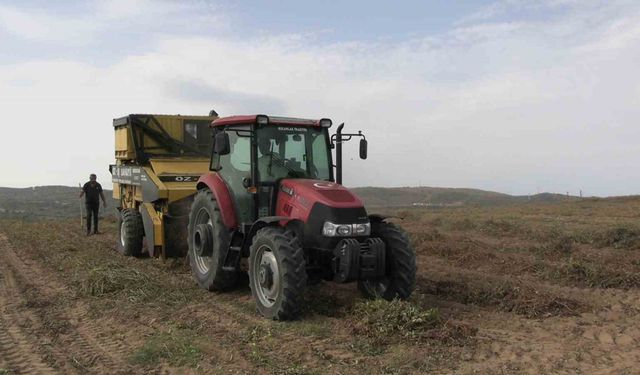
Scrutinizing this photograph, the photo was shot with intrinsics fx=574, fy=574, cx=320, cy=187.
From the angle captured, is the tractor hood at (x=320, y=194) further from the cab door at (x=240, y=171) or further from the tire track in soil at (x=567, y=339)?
the tire track in soil at (x=567, y=339)

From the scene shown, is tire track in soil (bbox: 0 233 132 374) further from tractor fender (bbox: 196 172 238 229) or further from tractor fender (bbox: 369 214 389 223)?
tractor fender (bbox: 369 214 389 223)

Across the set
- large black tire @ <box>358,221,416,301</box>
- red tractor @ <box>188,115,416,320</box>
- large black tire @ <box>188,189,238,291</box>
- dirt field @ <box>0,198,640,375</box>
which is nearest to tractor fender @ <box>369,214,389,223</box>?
red tractor @ <box>188,115,416,320</box>

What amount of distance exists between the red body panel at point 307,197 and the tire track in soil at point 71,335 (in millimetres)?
2371

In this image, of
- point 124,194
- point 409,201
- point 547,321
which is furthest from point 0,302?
point 409,201

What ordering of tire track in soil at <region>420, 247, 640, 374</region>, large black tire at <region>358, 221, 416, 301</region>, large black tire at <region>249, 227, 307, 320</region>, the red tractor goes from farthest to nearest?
large black tire at <region>358, 221, 416, 301</region>, the red tractor, large black tire at <region>249, 227, 307, 320</region>, tire track in soil at <region>420, 247, 640, 374</region>

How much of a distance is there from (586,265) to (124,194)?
9240mm

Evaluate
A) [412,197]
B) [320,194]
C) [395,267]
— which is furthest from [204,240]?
[412,197]

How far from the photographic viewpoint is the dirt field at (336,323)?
4973mm

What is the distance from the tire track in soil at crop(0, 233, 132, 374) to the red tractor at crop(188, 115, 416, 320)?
1.69m

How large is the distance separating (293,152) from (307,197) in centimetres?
109

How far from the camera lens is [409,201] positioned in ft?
139

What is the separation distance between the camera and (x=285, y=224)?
22.2 ft

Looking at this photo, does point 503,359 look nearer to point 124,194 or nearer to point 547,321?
point 547,321

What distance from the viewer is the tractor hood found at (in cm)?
639
